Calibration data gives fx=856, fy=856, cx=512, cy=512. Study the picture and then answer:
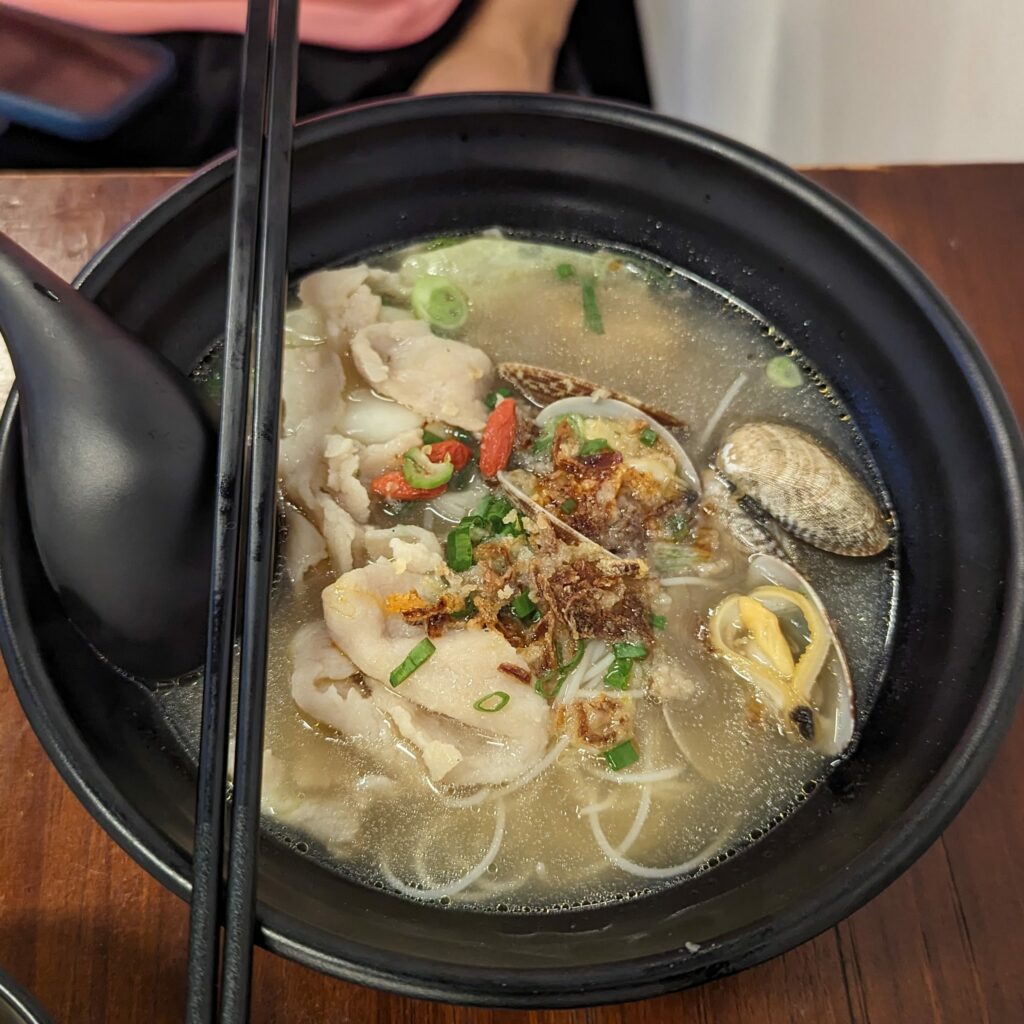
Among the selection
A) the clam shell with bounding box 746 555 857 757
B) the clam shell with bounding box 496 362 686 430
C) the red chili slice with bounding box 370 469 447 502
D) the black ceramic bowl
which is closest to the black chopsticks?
the black ceramic bowl

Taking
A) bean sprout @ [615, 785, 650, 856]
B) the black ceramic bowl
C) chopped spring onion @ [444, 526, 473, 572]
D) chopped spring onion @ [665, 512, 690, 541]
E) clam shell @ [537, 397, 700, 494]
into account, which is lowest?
the black ceramic bowl

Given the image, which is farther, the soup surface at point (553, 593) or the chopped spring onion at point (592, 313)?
the chopped spring onion at point (592, 313)

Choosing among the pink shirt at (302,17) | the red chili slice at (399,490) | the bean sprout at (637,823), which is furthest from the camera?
the pink shirt at (302,17)

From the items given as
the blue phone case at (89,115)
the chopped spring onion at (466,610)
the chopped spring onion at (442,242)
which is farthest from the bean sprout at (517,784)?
the blue phone case at (89,115)

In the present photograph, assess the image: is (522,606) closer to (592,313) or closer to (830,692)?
(830,692)

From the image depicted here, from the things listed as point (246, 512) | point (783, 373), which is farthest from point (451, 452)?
point (783, 373)

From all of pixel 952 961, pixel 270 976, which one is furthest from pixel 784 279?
pixel 270 976

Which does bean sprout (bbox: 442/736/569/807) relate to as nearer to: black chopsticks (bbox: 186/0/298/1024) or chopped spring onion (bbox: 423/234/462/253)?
black chopsticks (bbox: 186/0/298/1024)

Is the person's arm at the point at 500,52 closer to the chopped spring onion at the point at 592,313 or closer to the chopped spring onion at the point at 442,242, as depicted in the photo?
the chopped spring onion at the point at 442,242

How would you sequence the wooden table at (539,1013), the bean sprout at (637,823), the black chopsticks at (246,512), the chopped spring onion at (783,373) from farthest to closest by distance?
1. the chopped spring onion at (783,373)
2. the bean sprout at (637,823)
3. the wooden table at (539,1013)
4. the black chopsticks at (246,512)
